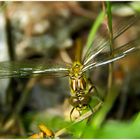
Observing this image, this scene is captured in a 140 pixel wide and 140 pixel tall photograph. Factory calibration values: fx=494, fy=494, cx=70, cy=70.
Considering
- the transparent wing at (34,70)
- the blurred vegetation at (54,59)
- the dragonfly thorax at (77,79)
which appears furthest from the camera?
the blurred vegetation at (54,59)

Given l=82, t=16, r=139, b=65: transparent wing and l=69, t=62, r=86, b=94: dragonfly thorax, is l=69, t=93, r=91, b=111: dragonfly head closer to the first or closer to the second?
l=69, t=62, r=86, b=94: dragonfly thorax

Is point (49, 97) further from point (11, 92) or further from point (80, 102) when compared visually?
point (80, 102)

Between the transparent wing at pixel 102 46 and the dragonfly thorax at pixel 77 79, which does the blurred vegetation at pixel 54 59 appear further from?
the dragonfly thorax at pixel 77 79

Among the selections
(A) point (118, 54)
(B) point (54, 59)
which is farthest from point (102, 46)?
(B) point (54, 59)

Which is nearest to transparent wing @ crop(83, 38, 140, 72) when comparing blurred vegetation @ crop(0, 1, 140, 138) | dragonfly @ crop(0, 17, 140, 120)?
dragonfly @ crop(0, 17, 140, 120)

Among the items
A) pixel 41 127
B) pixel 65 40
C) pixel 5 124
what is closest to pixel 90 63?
pixel 41 127

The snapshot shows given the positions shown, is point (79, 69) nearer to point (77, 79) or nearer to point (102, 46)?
point (77, 79)

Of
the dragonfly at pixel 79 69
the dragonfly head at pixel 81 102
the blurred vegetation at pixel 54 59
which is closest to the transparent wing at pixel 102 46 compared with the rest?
the dragonfly at pixel 79 69
